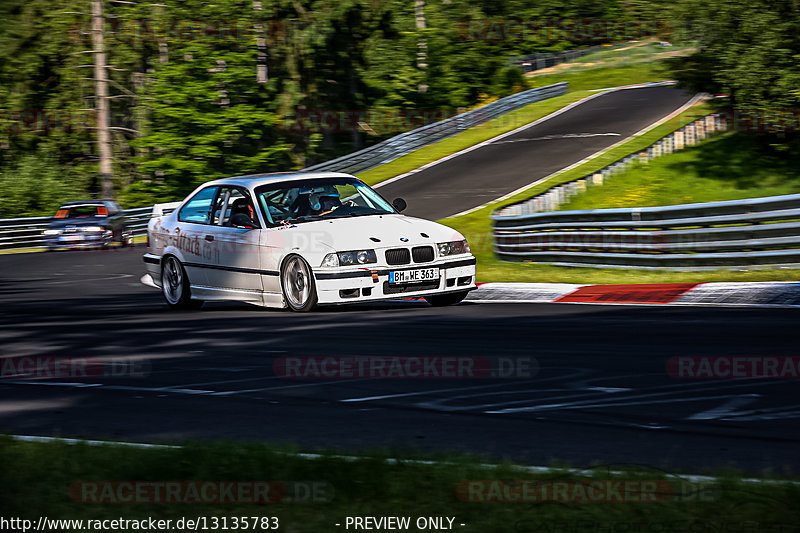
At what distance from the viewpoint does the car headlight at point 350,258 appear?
1191 centimetres

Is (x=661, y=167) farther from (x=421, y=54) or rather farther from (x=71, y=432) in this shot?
(x=71, y=432)

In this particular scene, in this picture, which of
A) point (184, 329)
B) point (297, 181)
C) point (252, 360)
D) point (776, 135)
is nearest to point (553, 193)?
point (776, 135)

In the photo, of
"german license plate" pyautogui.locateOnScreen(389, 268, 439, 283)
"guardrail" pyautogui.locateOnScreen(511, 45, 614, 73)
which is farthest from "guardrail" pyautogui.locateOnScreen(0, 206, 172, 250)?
"german license plate" pyautogui.locateOnScreen(389, 268, 439, 283)

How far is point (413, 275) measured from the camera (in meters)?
12.1

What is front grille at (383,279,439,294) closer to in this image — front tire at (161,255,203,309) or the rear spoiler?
front tire at (161,255,203,309)

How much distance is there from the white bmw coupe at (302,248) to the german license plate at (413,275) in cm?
1

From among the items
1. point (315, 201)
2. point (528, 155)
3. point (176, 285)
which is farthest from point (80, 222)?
point (315, 201)

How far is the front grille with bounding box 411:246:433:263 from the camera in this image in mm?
12117

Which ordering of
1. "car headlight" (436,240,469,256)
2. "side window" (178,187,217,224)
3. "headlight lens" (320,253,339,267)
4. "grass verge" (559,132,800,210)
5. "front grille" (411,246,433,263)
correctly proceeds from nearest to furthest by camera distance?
"headlight lens" (320,253,339,267)
"front grille" (411,246,433,263)
"car headlight" (436,240,469,256)
"side window" (178,187,217,224)
"grass verge" (559,132,800,210)

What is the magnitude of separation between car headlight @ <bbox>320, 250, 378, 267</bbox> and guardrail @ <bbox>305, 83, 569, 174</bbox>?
2675 cm

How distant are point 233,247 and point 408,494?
353 inches

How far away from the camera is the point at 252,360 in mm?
9047

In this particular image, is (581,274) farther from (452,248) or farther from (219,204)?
(219,204)

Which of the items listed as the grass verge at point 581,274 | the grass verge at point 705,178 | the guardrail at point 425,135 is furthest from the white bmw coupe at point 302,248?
the guardrail at point 425,135
